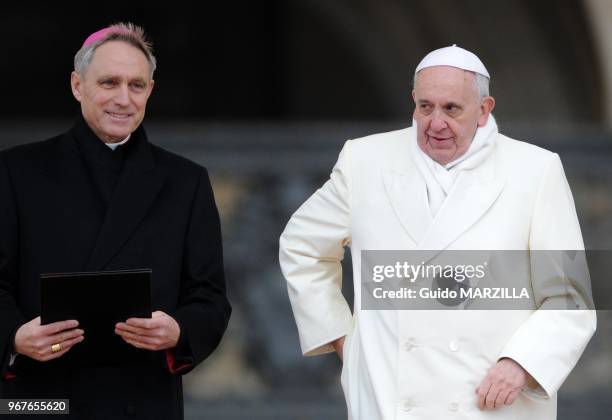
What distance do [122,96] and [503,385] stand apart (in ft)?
4.09

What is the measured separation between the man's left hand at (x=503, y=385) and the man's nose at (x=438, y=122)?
25.1 inches

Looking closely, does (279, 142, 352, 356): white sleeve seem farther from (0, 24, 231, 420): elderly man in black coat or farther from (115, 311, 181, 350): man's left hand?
(115, 311, 181, 350): man's left hand

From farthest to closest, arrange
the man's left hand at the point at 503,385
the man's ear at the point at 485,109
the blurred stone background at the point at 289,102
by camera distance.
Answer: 1. the blurred stone background at the point at 289,102
2. the man's ear at the point at 485,109
3. the man's left hand at the point at 503,385

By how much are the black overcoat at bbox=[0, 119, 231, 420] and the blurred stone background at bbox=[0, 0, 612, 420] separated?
3.79 meters

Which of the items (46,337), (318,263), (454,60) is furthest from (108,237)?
(454,60)

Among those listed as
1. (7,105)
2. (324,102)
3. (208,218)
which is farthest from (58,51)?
(208,218)

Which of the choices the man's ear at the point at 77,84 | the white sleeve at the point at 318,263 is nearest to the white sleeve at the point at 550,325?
the white sleeve at the point at 318,263

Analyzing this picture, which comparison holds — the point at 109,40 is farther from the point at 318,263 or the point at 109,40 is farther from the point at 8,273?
the point at 318,263

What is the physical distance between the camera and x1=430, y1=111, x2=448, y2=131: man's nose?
14.2ft

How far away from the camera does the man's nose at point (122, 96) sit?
431cm

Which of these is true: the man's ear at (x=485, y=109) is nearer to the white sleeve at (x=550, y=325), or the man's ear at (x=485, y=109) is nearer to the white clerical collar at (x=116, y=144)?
the white sleeve at (x=550, y=325)

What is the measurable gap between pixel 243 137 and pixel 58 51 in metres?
3.57

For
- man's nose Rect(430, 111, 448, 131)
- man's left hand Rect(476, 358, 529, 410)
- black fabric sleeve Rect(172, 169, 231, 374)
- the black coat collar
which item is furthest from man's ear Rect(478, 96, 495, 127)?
the black coat collar

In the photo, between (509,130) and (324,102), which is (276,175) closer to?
(509,130)
